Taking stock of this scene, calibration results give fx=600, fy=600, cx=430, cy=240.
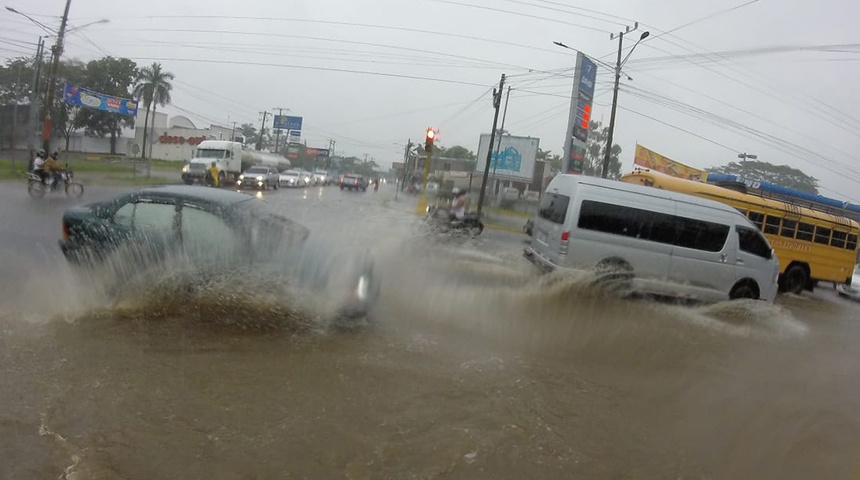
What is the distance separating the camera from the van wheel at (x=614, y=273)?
9.38m

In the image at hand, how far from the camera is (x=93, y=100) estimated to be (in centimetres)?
3108

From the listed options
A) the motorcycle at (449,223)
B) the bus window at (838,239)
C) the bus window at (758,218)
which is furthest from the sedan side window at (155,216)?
the bus window at (838,239)

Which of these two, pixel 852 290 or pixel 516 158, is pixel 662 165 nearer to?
pixel 516 158

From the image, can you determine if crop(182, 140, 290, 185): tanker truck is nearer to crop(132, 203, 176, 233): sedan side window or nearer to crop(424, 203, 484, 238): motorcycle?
crop(424, 203, 484, 238): motorcycle

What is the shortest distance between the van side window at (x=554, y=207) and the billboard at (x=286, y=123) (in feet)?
204

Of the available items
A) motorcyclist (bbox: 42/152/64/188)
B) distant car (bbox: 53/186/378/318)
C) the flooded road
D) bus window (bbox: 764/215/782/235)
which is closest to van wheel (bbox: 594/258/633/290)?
the flooded road

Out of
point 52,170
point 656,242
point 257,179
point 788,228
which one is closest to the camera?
point 656,242

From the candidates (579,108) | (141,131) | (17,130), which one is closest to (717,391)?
(579,108)

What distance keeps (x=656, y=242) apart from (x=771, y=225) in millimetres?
6765

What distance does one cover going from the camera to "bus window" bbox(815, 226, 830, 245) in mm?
14891

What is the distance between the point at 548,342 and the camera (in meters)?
6.54

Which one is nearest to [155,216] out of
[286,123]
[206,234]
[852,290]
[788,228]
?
[206,234]

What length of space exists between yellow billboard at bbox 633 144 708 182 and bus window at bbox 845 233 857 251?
26.0 m

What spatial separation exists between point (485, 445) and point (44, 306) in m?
4.61
